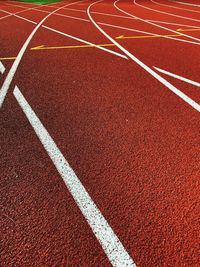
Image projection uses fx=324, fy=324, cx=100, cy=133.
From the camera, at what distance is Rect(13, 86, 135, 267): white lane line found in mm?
2695

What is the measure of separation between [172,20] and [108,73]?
29.4 ft

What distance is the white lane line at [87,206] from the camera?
2695 millimetres

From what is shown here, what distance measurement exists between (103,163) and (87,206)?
0.79m

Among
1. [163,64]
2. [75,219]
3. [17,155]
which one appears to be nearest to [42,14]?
[163,64]

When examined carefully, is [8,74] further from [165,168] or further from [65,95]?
[165,168]

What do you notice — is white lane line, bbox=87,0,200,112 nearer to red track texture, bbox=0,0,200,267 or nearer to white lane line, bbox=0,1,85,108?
red track texture, bbox=0,0,200,267

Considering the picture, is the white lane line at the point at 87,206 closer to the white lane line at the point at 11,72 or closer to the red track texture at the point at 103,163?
the red track texture at the point at 103,163

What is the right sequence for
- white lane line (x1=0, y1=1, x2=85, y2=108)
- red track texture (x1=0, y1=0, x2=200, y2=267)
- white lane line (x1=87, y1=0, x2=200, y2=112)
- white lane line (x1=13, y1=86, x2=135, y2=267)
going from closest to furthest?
white lane line (x1=13, y1=86, x2=135, y2=267), red track texture (x1=0, y1=0, x2=200, y2=267), white lane line (x1=87, y1=0, x2=200, y2=112), white lane line (x1=0, y1=1, x2=85, y2=108)

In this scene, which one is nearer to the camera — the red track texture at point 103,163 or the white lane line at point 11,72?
the red track texture at point 103,163

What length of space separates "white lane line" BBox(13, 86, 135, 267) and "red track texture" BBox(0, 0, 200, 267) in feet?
Answer: 0.16

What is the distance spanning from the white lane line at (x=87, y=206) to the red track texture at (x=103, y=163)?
0.16ft

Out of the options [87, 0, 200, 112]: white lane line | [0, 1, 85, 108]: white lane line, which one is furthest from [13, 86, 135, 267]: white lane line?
[87, 0, 200, 112]: white lane line

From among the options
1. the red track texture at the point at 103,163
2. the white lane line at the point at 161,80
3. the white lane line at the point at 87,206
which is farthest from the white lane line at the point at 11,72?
the white lane line at the point at 161,80

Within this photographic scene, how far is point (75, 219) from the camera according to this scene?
3.05m
